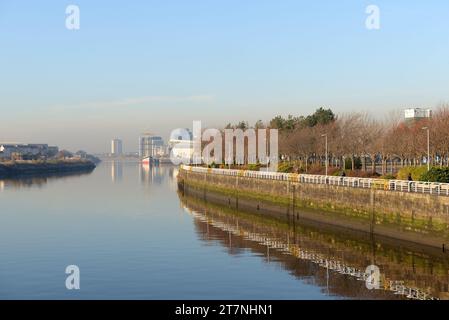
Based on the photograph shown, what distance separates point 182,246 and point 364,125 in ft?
241

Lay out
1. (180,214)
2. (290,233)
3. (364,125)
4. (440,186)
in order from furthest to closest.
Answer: (364,125), (180,214), (290,233), (440,186)

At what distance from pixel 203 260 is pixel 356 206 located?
1940cm

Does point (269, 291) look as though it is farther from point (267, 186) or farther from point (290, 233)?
point (267, 186)

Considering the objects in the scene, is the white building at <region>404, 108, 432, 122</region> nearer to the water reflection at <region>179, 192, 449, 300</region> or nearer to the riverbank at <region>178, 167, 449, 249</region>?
the riverbank at <region>178, 167, 449, 249</region>

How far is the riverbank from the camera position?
45.2m

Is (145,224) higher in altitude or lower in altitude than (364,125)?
lower

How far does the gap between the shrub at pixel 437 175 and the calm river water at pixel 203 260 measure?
22.3 feet

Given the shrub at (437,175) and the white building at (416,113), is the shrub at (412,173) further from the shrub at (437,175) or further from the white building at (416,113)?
the white building at (416,113)

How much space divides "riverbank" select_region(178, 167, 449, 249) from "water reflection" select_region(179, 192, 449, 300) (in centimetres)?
125

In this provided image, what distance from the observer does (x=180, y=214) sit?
78.6m

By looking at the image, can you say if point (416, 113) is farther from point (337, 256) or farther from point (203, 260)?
point (203, 260)

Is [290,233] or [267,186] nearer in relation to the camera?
[290,233]
